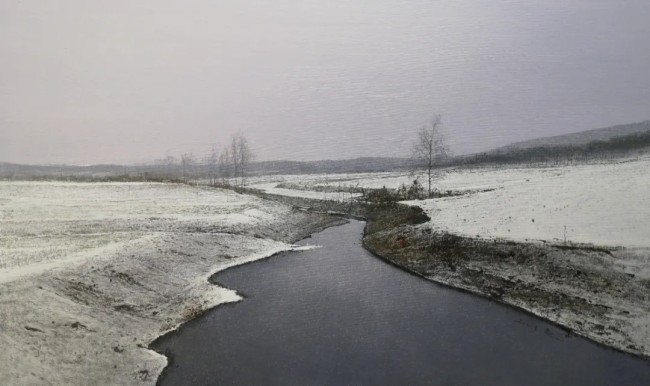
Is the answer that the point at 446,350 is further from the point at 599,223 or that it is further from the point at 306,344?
the point at 599,223

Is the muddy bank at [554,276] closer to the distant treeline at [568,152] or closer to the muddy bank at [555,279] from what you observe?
the muddy bank at [555,279]

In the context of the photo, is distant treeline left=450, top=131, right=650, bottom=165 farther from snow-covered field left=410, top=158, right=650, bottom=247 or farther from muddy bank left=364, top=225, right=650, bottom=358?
muddy bank left=364, top=225, right=650, bottom=358

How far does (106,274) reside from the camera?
21.6m

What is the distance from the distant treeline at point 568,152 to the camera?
223 feet

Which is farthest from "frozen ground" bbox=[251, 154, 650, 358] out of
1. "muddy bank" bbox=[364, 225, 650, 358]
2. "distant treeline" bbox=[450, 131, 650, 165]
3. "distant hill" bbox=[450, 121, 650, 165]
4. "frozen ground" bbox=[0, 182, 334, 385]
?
"distant treeline" bbox=[450, 131, 650, 165]

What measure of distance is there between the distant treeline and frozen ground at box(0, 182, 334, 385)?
52.4m

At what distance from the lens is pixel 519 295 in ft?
69.7

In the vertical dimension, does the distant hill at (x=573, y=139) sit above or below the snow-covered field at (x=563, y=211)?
above

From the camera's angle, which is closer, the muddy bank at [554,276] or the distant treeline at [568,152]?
the muddy bank at [554,276]

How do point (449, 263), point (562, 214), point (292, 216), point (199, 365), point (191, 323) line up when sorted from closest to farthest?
point (199, 365)
point (191, 323)
point (449, 263)
point (562, 214)
point (292, 216)

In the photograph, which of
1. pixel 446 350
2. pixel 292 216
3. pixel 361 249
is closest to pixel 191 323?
pixel 446 350

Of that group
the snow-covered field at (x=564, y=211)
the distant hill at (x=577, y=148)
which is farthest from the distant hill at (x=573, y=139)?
the snow-covered field at (x=564, y=211)

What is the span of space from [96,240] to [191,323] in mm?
13161

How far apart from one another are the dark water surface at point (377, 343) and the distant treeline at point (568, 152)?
5424cm
